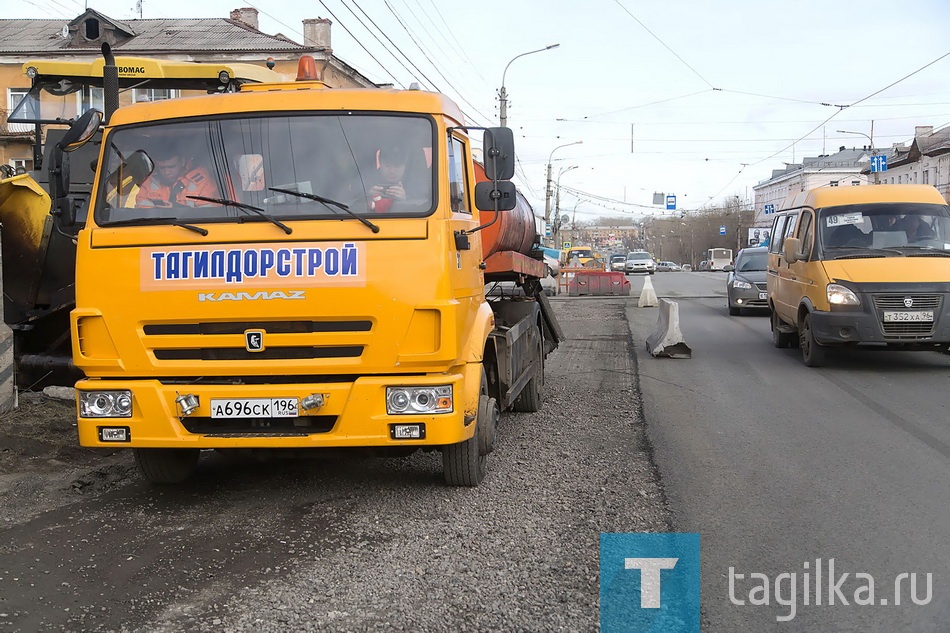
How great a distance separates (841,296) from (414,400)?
24.9ft

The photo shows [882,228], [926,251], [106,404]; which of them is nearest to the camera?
[106,404]

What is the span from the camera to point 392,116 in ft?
18.5

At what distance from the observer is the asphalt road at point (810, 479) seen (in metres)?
4.00

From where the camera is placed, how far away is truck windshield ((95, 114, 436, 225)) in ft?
17.7

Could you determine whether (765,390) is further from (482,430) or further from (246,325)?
(246,325)

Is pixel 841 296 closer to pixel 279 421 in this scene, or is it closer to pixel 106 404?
pixel 279 421

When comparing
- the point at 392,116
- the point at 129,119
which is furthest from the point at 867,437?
the point at 129,119

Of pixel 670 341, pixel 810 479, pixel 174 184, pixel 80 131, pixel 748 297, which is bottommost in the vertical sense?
pixel 810 479

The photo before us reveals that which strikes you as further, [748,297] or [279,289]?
[748,297]

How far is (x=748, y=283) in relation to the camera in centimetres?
2017

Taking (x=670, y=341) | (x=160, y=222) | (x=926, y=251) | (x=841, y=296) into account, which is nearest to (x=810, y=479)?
(x=160, y=222)

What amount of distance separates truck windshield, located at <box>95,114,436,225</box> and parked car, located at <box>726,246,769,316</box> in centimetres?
1529

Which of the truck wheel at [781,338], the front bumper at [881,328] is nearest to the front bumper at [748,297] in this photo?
the truck wheel at [781,338]

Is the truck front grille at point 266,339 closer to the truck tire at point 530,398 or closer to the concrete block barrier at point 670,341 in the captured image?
the truck tire at point 530,398
